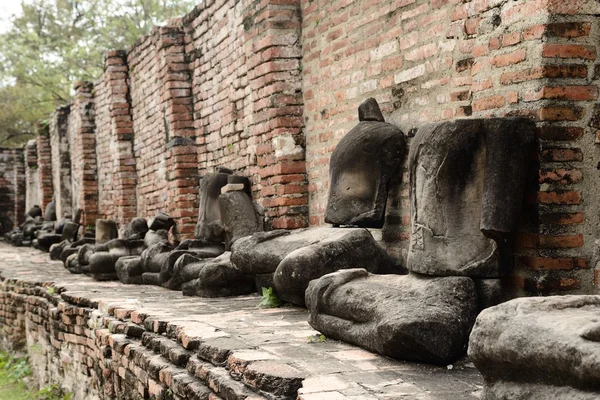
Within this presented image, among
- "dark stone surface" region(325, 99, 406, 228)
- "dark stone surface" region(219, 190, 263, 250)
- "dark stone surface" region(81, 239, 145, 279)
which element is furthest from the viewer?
"dark stone surface" region(81, 239, 145, 279)

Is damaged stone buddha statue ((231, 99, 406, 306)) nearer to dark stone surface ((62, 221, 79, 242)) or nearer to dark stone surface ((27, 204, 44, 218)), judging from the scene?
dark stone surface ((62, 221, 79, 242))

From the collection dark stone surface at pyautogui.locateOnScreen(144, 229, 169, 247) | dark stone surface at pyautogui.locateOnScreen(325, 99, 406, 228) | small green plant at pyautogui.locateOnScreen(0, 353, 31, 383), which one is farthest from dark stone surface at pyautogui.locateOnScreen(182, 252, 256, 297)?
small green plant at pyautogui.locateOnScreen(0, 353, 31, 383)

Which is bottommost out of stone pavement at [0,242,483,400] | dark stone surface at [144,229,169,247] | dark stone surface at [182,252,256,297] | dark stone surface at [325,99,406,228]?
stone pavement at [0,242,483,400]

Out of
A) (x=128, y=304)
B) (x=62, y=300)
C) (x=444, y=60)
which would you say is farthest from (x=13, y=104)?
(x=444, y=60)

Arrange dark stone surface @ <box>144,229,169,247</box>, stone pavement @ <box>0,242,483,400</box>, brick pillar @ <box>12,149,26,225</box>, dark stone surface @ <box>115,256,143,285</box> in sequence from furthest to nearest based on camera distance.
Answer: brick pillar @ <box>12,149,26,225</box>
dark stone surface @ <box>144,229,169,247</box>
dark stone surface @ <box>115,256,143,285</box>
stone pavement @ <box>0,242,483,400</box>

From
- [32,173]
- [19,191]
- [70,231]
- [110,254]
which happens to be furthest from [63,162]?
[110,254]

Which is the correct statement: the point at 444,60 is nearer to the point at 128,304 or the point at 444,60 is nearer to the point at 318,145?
the point at 318,145

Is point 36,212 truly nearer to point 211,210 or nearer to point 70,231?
point 70,231

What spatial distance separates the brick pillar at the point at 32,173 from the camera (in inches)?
680

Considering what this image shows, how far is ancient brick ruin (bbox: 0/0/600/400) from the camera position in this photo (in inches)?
128

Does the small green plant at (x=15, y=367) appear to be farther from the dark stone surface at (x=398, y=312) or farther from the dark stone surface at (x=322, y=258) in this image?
the dark stone surface at (x=398, y=312)

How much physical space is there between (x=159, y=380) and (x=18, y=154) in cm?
1701

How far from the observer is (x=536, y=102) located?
3.28 metres

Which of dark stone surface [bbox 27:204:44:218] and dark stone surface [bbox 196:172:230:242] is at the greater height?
dark stone surface [bbox 27:204:44:218]
